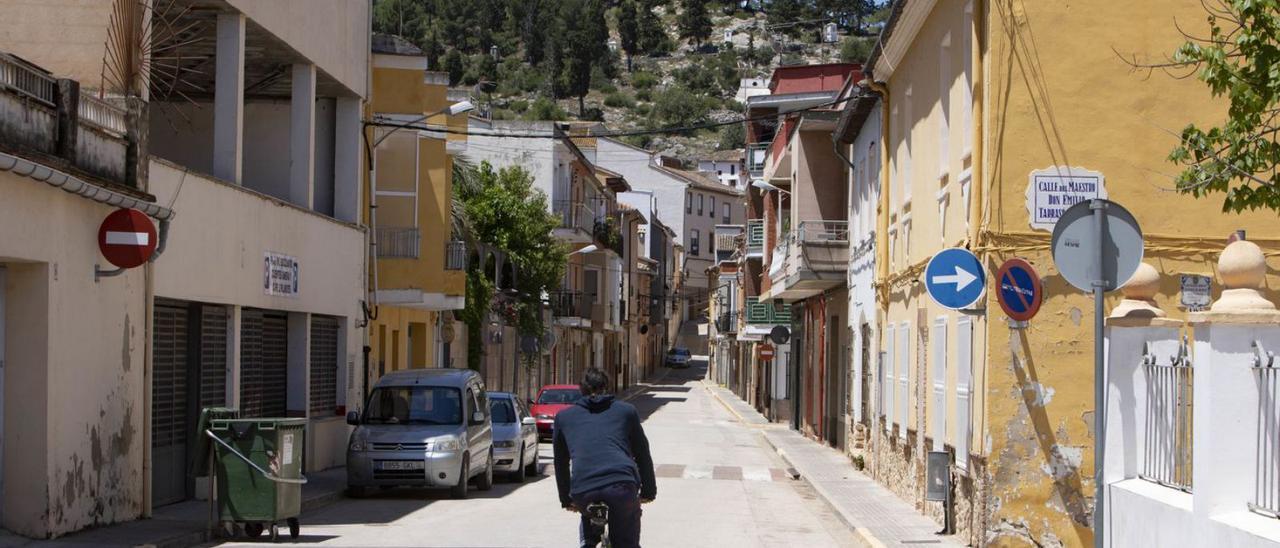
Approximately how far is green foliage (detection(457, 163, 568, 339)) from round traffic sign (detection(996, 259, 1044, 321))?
1224 inches

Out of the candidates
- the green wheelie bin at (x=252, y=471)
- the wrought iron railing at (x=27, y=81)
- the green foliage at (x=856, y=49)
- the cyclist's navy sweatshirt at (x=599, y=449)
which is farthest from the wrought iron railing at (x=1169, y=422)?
the green foliage at (x=856, y=49)

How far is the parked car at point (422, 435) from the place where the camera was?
2130 centimetres

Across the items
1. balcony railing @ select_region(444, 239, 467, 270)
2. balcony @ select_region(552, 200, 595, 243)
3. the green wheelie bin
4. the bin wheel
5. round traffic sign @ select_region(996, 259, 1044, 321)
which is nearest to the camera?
round traffic sign @ select_region(996, 259, 1044, 321)

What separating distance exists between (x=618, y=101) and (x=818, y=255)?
160 metres

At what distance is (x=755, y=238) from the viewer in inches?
2016

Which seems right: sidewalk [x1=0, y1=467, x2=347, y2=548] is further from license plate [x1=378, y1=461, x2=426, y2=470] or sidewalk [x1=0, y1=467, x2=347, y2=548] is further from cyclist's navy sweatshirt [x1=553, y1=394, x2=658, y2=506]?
cyclist's navy sweatshirt [x1=553, y1=394, x2=658, y2=506]

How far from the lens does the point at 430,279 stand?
31.0m

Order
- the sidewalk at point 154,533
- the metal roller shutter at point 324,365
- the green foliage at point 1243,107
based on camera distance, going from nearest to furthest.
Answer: the green foliage at point 1243,107, the sidewalk at point 154,533, the metal roller shutter at point 324,365

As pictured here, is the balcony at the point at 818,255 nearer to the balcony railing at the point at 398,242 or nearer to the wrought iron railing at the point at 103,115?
the balcony railing at the point at 398,242

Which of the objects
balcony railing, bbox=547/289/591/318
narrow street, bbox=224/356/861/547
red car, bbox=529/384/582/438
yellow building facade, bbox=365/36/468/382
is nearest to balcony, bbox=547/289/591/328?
balcony railing, bbox=547/289/591/318

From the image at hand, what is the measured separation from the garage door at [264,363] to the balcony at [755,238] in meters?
27.9

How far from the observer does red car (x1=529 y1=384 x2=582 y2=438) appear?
3706 cm

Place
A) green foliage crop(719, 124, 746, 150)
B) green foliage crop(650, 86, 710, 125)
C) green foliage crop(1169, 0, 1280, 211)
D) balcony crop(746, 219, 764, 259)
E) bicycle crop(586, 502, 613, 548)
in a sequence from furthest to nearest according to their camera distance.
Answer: green foliage crop(650, 86, 710, 125) → green foliage crop(719, 124, 746, 150) → balcony crop(746, 219, 764, 259) → green foliage crop(1169, 0, 1280, 211) → bicycle crop(586, 502, 613, 548)

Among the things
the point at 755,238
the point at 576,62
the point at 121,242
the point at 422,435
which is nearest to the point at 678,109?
the point at 576,62
